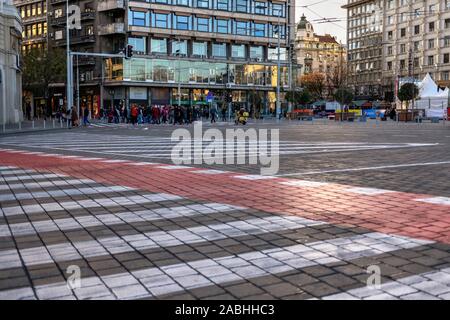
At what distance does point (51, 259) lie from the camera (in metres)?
4.66

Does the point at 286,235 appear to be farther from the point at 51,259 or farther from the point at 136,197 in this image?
the point at 136,197

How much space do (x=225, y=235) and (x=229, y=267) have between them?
1.12 meters

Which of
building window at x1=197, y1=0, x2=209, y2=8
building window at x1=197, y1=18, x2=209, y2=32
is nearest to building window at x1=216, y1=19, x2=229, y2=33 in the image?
building window at x1=197, y1=18, x2=209, y2=32

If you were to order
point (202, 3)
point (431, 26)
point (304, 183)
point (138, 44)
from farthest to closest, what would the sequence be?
point (431, 26), point (202, 3), point (138, 44), point (304, 183)

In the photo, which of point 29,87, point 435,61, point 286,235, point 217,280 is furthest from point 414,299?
point 435,61

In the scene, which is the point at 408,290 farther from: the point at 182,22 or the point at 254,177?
the point at 182,22

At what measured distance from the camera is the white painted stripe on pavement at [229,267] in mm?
3855

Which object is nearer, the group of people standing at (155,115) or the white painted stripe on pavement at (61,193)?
the white painted stripe on pavement at (61,193)

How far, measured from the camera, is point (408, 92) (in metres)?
57.8

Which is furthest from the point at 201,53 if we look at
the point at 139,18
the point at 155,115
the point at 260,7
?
the point at 155,115

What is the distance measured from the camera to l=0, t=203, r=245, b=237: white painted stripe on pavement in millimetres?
5852

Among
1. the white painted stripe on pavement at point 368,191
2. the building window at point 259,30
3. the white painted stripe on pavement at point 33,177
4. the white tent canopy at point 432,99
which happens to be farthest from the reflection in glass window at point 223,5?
the white painted stripe on pavement at point 368,191

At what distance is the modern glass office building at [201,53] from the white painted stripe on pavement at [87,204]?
57580 mm

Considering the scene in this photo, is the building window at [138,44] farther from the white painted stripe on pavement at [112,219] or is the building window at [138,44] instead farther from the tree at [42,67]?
the white painted stripe on pavement at [112,219]
